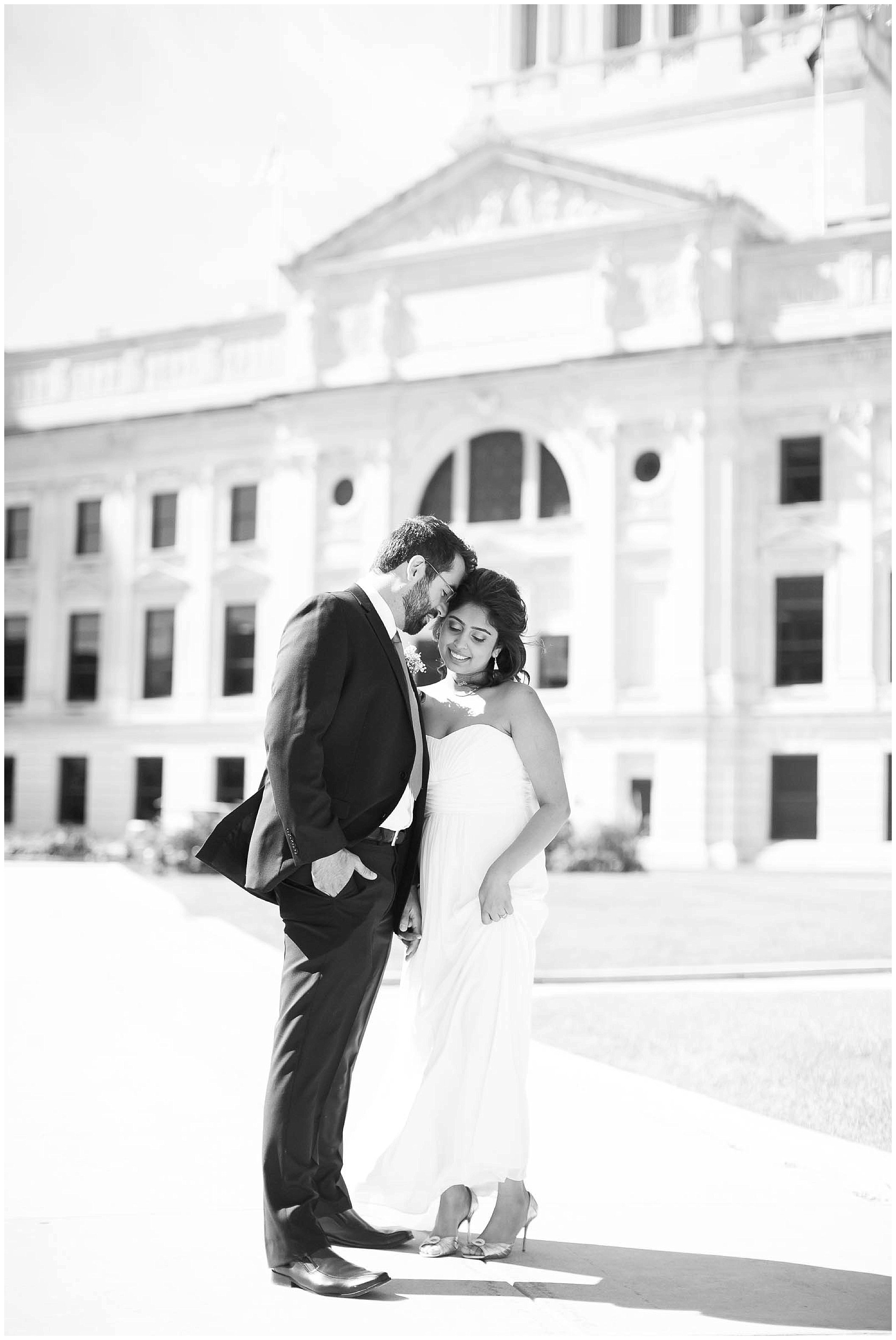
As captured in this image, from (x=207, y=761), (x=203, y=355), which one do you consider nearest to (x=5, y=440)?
(x=203, y=355)

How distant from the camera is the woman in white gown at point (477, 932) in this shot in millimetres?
4824

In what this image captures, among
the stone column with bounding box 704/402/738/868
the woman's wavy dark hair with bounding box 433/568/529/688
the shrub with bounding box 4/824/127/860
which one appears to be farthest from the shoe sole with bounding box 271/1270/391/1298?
the stone column with bounding box 704/402/738/868

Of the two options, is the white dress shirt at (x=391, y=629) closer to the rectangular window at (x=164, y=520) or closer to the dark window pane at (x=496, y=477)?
the dark window pane at (x=496, y=477)

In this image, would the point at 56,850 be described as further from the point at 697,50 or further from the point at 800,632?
the point at 697,50

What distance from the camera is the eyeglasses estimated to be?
5.00 m

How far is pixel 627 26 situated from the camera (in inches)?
1738

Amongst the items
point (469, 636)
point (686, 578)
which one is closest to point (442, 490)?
point (686, 578)

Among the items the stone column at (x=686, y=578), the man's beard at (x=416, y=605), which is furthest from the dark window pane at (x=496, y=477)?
the man's beard at (x=416, y=605)

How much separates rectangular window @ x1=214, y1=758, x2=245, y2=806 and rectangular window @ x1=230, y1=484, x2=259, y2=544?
21.2 feet

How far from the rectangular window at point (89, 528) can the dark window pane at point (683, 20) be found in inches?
895

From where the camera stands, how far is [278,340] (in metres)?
42.3

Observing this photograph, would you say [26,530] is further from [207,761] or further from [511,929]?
[511,929]

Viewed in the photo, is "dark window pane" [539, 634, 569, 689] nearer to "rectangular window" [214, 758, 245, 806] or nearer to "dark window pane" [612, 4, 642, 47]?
"rectangular window" [214, 758, 245, 806]

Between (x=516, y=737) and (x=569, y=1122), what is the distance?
2623 mm
